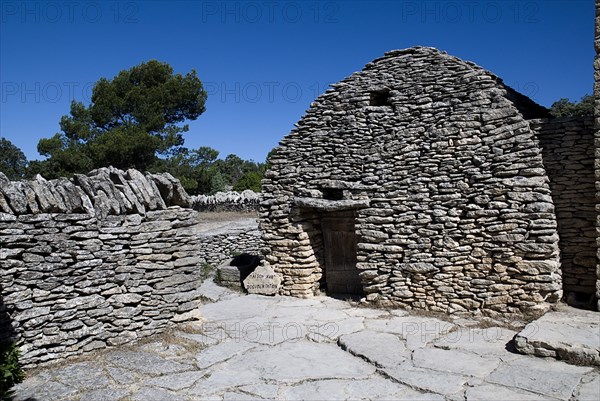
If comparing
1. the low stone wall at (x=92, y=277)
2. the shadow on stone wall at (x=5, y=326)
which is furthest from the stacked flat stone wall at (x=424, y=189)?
the shadow on stone wall at (x=5, y=326)

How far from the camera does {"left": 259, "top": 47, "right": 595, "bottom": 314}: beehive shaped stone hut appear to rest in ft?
23.6

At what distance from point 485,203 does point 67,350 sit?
6.77m

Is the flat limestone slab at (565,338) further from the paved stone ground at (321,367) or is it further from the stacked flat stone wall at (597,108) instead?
the stacked flat stone wall at (597,108)

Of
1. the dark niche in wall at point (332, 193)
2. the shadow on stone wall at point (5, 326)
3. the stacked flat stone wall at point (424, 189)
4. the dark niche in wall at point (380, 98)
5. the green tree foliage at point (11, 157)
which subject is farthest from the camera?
the green tree foliage at point (11, 157)

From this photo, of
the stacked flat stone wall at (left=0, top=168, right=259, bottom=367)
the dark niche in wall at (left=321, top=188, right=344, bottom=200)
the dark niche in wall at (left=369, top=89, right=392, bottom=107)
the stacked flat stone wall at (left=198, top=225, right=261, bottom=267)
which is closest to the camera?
the stacked flat stone wall at (left=0, top=168, right=259, bottom=367)

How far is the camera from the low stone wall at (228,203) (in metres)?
19.9

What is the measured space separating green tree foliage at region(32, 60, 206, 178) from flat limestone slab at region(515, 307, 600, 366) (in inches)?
732

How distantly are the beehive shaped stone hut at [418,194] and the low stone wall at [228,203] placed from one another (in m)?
10.3

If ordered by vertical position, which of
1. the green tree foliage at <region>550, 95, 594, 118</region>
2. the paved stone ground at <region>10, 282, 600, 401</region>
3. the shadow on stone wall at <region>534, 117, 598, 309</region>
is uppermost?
the green tree foliage at <region>550, 95, 594, 118</region>

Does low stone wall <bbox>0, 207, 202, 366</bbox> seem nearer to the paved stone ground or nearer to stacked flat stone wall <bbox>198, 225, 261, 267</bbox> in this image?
the paved stone ground

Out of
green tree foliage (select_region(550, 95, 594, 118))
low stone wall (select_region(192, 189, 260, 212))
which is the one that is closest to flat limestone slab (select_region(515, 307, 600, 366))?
green tree foliage (select_region(550, 95, 594, 118))

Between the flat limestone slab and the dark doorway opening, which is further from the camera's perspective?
the dark doorway opening

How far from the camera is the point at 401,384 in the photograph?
5.00m

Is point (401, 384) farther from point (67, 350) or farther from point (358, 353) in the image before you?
point (67, 350)
